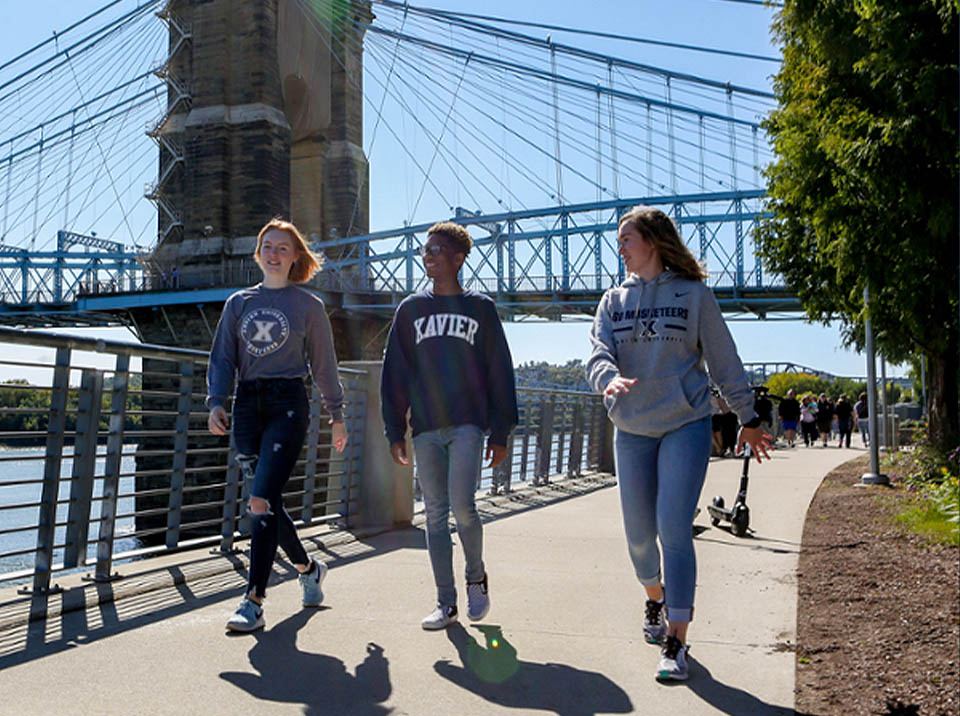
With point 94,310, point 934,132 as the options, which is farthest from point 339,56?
point 934,132

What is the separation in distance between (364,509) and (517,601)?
2.56 metres

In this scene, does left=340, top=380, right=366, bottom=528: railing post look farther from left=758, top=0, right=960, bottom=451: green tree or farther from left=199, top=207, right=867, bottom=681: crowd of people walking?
left=758, top=0, right=960, bottom=451: green tree

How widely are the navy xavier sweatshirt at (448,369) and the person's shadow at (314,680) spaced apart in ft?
3.08

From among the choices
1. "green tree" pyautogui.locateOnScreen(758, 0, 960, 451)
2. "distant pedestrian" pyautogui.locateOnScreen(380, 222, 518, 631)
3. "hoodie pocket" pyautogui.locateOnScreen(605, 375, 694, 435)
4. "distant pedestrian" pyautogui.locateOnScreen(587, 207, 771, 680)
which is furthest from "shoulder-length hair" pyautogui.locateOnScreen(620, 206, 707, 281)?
"green tree" pyautogui.locateOnScreen(758, 0, 960, 451)

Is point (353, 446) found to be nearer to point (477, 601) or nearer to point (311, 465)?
point (311, 465)

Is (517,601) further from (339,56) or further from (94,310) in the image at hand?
(339,56)

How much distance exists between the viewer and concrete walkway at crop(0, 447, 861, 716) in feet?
9.60

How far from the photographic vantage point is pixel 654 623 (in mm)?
3611

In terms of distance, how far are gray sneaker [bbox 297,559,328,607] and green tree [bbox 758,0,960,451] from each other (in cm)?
653

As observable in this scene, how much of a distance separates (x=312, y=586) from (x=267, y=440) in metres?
0.76

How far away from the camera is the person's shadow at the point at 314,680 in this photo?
290cm

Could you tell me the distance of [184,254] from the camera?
140 feet

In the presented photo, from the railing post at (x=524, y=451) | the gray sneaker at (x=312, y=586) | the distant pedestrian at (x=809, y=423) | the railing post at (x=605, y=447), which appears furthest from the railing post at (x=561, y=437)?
the distant pedestrian at (x=809, y=423)

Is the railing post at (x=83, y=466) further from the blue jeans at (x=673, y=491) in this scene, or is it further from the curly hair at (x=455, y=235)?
the blue jeans at (x=673, y=491)
